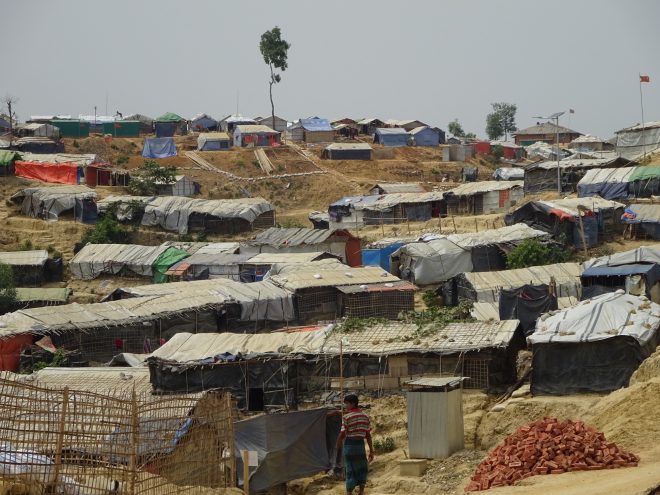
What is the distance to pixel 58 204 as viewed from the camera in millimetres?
41500

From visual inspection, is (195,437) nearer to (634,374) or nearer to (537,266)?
(634,374)

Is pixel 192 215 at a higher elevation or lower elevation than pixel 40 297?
higher

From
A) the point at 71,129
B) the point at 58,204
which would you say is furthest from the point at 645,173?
the point at 71,129

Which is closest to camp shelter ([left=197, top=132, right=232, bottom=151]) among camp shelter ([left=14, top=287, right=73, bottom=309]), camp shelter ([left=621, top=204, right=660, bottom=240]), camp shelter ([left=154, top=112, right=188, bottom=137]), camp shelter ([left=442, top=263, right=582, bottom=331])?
camp shelter ([left=154, top=112, right=188, bottom=137])

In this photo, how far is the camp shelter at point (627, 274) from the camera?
24469 millimetres

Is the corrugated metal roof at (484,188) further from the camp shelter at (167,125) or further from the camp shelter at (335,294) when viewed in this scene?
the camp shelter at (167,125)

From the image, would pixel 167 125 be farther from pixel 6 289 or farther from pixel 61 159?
pixel 6 289

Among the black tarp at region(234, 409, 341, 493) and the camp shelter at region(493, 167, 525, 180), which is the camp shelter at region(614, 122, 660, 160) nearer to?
the camp shelter at region(493, 167, 525, 180)

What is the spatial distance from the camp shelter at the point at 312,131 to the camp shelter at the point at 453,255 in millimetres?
31364

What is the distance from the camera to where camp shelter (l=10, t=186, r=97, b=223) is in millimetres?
41500

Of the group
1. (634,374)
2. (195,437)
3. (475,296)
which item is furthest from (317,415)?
(475,296)

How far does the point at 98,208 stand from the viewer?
4244cm

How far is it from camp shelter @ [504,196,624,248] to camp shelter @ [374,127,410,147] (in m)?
27.9

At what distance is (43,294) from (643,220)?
62.5 ft
